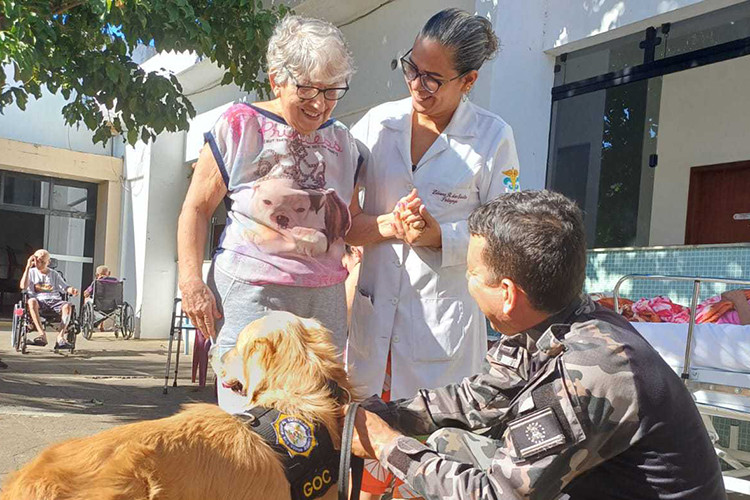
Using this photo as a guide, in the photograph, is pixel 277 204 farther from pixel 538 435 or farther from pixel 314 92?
pixel 538 435

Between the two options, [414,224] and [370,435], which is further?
[414,224]

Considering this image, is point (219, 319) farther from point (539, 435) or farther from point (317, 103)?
point (539, 435)

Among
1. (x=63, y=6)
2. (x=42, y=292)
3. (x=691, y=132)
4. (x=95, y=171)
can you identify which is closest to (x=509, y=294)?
(x=63, y=6)

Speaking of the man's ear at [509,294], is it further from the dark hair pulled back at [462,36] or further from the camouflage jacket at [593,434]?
the dark hair pulled back at [462,36]

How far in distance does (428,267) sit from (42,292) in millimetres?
10956

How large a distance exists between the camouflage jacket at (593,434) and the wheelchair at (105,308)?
13.4 meters

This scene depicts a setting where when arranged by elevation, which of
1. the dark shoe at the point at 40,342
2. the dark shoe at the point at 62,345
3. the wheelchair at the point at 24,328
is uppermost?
the wheelchair at the point at 24,328

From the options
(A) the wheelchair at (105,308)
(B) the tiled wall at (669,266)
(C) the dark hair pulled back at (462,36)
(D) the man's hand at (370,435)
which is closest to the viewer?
(D) the man's hand at (370,435)

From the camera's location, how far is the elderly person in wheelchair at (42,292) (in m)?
11.4

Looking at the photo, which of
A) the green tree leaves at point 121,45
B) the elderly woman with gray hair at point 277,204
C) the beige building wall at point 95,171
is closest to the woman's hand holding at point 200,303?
the elderly woman with gray hair at point 277,204

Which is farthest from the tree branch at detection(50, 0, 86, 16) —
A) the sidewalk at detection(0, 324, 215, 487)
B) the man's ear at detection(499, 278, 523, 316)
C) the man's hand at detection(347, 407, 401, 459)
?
the man's ear at detection(499, 278, 523, 316)

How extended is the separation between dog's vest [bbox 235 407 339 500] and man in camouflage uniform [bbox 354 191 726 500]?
22cm

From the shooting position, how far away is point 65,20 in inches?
234

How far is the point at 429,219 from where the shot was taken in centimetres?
229
